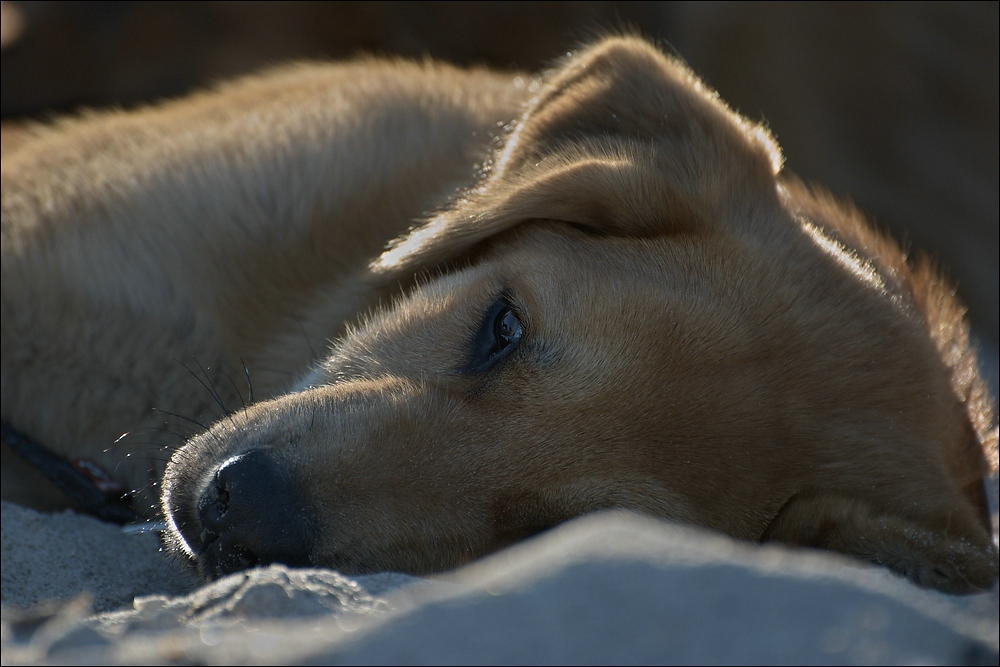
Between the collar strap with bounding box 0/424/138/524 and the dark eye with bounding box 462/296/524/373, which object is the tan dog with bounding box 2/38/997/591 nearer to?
the dark eye with bounding box 462/296/524/373

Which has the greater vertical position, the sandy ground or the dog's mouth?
the dog's mouth

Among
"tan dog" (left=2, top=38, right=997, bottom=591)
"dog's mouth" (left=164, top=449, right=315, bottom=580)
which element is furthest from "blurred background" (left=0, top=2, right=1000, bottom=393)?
"dog's mouth" (left=164, top=449, right=315, bottom=580)

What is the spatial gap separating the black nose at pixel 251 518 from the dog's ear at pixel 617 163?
0.78m

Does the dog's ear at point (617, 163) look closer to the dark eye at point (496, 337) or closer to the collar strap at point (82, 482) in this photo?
the dark eye at point (496, 337)

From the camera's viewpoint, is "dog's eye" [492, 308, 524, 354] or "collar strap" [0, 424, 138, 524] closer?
"dog's eye" [492, 308, 524, 354]

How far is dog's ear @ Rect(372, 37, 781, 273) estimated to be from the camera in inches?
83.9

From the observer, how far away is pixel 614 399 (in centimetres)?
177

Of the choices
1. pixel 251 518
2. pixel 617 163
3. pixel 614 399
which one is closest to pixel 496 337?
pixel 614 399

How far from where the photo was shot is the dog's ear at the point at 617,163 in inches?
83.9

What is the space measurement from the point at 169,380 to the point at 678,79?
1.60m

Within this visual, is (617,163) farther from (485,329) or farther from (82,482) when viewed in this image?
(82,482)

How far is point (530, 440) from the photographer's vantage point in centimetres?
174

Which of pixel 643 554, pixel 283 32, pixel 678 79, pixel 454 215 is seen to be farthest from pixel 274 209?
pixel 283 32

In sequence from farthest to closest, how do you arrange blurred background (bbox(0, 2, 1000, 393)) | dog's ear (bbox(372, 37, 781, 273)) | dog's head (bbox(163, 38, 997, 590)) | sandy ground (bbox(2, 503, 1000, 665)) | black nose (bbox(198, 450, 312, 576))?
blurred background (bbox(0, 2, 1000, 393)), dog's ear (bbox(372, 37, 781, 273)), dog's head (bbox(163, 38, 997, 590)), black nose (bbox(198, 450, 312, 576)), sandy ground (bbox(2, 503, 1000, 665))
